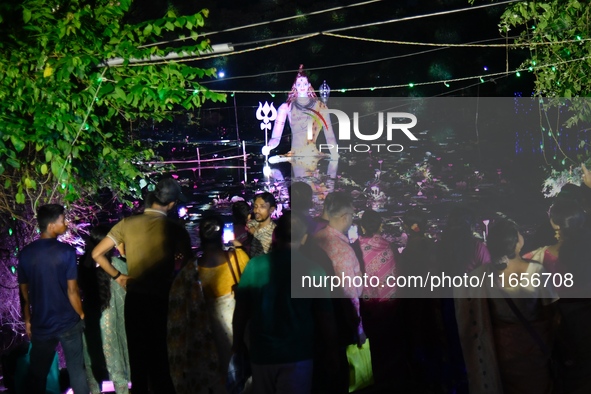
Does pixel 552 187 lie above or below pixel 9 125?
below

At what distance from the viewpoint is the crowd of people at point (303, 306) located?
175 inches

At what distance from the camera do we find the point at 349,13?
878 inches

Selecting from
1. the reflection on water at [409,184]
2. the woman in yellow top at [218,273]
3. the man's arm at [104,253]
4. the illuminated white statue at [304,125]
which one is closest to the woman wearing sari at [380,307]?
the woman in yellow top at [218,273]

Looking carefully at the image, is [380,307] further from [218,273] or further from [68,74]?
[68,74]

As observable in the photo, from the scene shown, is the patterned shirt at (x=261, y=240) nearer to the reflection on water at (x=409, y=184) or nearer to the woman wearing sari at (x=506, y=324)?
the woman wearing sari at (x=506, y=324)

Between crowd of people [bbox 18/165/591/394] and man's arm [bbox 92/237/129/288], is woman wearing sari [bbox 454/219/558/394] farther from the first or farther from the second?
man's arm [bbox 92/237/129/288]

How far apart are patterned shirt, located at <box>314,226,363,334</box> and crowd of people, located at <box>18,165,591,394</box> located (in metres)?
0.01

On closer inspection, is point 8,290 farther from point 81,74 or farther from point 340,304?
point 340,304

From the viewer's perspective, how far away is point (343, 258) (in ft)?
18.0

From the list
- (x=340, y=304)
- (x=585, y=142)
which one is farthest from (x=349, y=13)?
(x=340, y=304)

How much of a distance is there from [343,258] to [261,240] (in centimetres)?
86

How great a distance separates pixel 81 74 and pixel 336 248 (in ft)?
8.00

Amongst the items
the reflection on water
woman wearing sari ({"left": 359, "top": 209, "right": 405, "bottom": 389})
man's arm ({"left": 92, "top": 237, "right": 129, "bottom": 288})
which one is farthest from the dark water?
man's arm ({"left": 92, "top": 237, "right": 129, "bottom": 288})

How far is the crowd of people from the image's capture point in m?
4.46
